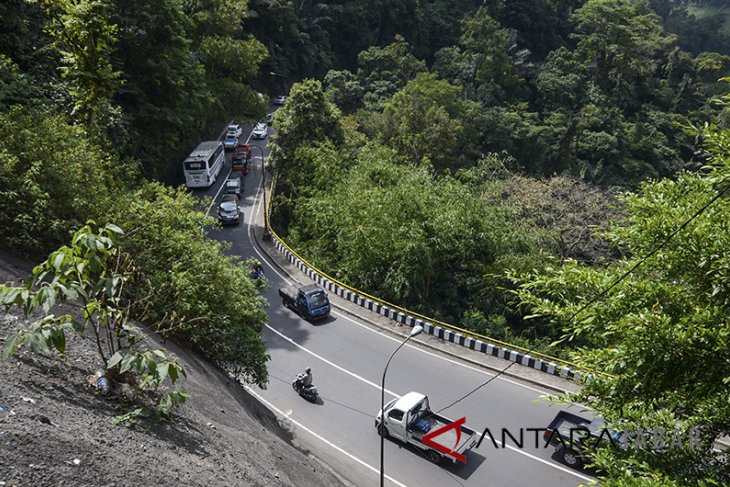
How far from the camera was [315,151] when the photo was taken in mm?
33875

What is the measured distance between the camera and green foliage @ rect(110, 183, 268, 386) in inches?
545

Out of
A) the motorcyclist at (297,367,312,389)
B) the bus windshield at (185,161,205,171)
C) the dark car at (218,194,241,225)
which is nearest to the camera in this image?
the motorcyclist at (297,367,312,389)

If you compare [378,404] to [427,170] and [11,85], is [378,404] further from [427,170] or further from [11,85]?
[427,170]

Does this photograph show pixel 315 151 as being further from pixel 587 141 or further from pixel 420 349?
pixel 587 141

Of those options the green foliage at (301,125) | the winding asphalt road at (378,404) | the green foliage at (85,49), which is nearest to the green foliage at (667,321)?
the winding asphalt road at (378,404)

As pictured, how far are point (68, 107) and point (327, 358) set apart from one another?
14.1 m

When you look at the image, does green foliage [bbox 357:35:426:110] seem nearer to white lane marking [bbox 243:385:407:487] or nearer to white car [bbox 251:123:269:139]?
white car [bbox 251:123:269:139]

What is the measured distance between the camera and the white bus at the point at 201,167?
1489 inches

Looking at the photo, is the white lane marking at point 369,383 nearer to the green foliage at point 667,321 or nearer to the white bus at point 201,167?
the green foliage at point 667,321

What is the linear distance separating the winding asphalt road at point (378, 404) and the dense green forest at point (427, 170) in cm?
310

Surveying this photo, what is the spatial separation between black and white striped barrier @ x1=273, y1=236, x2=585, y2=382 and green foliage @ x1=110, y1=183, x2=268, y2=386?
8213 mm

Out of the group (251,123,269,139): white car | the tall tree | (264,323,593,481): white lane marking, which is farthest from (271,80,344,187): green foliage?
the tall tree

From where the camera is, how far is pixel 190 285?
13734mm

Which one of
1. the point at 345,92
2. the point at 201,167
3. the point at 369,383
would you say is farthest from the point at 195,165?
the point at 369,383
